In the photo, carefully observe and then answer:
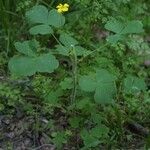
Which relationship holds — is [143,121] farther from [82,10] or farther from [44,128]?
[82,10]

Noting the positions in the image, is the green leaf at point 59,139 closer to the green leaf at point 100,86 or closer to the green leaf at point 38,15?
the green leaf at point 100,86

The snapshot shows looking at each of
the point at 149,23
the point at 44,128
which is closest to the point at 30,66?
the point at 44,128

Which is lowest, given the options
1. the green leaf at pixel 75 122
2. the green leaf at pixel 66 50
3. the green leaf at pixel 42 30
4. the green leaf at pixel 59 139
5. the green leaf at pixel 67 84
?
the green leaf at pixel 59 139

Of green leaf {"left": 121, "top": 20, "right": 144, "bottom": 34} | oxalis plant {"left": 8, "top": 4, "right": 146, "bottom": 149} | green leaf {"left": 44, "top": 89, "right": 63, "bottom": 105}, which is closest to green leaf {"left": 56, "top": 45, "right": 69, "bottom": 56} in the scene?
oxalis plant {"left": 8, "top": 4, "right": 146, "bottom": 149}

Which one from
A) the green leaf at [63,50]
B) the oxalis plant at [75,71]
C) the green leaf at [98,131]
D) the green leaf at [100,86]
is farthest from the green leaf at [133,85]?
the green leaf at [63,50]

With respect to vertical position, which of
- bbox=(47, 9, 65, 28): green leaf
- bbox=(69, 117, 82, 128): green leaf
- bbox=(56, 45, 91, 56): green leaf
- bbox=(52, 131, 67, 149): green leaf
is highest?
bbox=(47, 9, 65, 28): green leaf

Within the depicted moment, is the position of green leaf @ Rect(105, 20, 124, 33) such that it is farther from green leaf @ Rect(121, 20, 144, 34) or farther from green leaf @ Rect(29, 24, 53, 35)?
green leaf @ Rect(29, 24, 53, 35)
